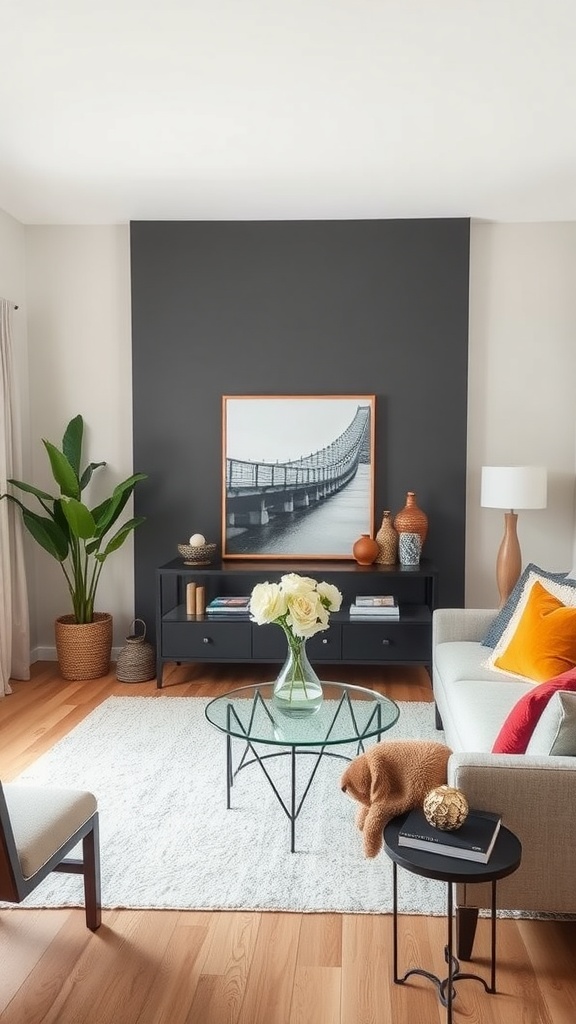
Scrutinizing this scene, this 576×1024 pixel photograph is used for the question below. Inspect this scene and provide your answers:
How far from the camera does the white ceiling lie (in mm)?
2646

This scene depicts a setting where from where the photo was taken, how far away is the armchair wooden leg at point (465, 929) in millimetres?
2041

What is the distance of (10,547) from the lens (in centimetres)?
483

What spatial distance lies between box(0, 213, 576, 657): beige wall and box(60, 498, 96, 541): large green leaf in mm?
631

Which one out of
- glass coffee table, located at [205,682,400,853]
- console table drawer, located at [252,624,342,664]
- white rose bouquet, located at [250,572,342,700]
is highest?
white rose bouquet, located at [250,572,342,700]

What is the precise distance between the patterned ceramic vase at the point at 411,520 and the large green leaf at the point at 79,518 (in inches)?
68.9

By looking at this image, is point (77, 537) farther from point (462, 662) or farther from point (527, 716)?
point (527, 716)

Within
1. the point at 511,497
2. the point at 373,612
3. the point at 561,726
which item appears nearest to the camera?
the point at 561,726

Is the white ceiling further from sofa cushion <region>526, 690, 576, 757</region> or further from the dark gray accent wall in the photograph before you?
sofa cushion <region>526, 690, 576, 757</region>

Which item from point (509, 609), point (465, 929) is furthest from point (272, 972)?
point (509, 609)

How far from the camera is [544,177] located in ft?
13.5

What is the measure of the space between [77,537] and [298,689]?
7.37 ft

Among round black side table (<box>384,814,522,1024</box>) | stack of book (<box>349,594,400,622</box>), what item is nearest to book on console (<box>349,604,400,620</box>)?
stack of book (<box>349,594,400,622</box>)

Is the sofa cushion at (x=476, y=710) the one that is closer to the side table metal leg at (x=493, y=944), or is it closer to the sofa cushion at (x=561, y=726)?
the sofa cushion at (x=561, y=726)

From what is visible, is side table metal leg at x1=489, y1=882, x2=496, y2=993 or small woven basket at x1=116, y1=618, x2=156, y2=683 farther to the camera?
small woven basket at x1=116, y1=618, x2=156, y2=683
